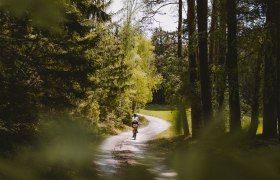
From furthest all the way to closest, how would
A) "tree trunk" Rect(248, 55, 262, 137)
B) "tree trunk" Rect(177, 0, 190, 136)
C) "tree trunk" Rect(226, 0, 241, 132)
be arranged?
"tree trunk" Rect(177, 0, 190, 136)
"tree trunk" Rect(248, 55, 262, 137)
"tree trunk" Rect(226, 0, 241, 132)

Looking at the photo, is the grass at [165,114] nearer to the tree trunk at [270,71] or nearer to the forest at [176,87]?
the forest at [176,87]

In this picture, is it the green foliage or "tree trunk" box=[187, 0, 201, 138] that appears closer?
the green foliage

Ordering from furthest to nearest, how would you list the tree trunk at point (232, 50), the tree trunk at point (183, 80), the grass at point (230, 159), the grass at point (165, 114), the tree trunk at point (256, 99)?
the grass at point (165, 114), the tree trunk at point (183, 80), the tree trunk at point (256, 99), the tree trunk at point (232, 50), the grass at point (230, 159)

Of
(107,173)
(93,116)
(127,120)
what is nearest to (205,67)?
(107,173)

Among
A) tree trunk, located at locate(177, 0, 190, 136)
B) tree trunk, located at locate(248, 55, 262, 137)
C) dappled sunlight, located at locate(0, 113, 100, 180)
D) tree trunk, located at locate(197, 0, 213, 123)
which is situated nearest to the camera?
dappled sunlight, located at locate(0, 113, 100, 180)

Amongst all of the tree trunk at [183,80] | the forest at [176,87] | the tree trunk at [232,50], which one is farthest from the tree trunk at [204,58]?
the tree trunk at [183,80]

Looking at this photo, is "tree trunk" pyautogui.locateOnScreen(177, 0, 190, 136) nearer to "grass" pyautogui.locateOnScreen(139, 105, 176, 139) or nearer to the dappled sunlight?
"grass" pyautogui.locateOnScreen(139, 105, 176, 139)

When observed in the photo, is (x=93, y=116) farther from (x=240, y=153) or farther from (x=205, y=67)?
(x=240, y=153)

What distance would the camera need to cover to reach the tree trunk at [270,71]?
12.2 m

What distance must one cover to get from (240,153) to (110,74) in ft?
68.4

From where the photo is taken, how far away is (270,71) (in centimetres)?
1383

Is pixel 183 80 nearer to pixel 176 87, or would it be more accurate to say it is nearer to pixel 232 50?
pixel 176 87

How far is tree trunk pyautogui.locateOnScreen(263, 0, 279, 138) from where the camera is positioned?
40.1 feet

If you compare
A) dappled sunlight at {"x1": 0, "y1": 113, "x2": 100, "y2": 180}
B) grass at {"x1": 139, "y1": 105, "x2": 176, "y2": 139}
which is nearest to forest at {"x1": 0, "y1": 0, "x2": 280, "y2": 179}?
dappled sunlight at {"x1": 0, "y1": 113, "x2": 100, "y2": 180}
